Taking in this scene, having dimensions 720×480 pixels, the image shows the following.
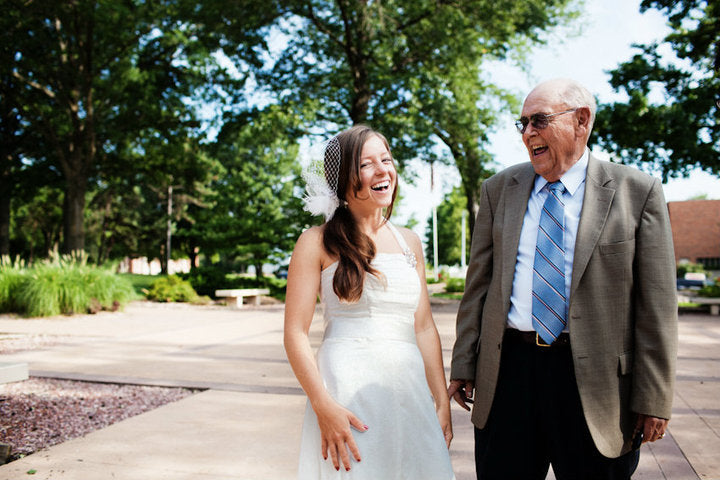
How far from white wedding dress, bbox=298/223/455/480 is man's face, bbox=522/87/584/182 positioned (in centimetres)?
71

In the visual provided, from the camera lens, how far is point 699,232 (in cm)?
5238

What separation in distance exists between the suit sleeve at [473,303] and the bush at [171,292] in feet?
60.1

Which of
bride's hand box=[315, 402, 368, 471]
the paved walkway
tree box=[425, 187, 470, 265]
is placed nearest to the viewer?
bride's hand box=[315, 402, 368, 471]

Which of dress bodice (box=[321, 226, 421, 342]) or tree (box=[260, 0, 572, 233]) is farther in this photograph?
tree (box=[260, 0, 572, 233])

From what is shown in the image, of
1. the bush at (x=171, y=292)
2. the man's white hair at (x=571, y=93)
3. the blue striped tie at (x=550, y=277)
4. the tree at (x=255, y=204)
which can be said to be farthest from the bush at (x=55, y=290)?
the man's white hair at (x=571, y=93)

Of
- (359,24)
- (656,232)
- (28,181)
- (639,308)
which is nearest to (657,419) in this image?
(639,308)

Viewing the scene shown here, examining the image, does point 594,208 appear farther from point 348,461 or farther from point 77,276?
point 77,276

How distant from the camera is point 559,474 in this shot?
2.23m

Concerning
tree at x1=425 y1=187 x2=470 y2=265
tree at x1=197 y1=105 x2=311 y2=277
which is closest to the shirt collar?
tree at x1=197 y1=105 x2=311 y2=277

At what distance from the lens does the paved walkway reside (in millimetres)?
3730

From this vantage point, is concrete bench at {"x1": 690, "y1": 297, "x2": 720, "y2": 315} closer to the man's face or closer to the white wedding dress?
the man's face

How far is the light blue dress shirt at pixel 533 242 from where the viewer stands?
2.28 m

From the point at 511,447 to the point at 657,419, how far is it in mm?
557

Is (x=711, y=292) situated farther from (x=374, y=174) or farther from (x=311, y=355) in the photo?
(x=311, y=355)
